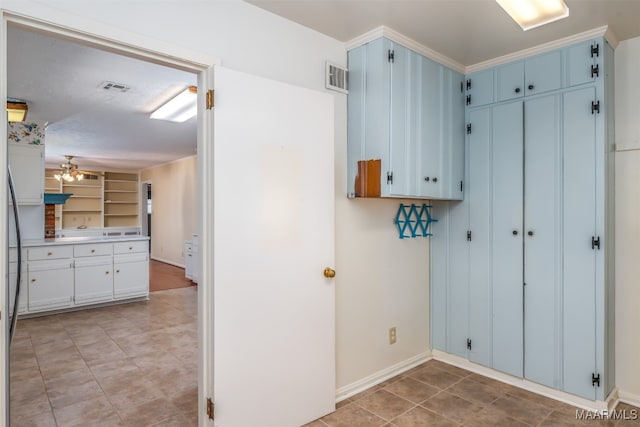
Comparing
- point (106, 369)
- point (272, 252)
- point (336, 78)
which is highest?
point (336, 78)

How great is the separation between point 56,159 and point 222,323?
8.19 m

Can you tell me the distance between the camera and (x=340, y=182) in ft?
8.48

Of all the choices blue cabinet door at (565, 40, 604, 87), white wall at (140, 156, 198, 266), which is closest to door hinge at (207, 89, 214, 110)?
blue cabinet door at (565, 40, 604, 87)

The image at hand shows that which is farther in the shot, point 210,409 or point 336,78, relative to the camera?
point 336,78

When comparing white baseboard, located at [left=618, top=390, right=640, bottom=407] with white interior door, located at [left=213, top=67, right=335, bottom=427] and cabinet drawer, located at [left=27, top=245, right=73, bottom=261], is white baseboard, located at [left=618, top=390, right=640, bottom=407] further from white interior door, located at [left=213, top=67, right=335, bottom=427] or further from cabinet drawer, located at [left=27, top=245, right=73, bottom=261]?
cabinet drawer, located at [left=27, top=245, right=73, bottom=261]

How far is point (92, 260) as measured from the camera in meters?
4.95

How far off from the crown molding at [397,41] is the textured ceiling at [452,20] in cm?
3

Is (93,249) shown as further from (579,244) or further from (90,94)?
(579,244)

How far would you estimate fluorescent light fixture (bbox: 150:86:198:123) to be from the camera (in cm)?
374

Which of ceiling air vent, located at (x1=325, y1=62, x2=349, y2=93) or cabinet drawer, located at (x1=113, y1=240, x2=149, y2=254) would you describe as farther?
cabinet drawer, located at (x1=113, y1=240, x2=149, y2=254)

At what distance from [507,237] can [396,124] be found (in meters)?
1.25

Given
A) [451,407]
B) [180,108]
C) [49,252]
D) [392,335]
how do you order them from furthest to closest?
[49,252]
[180,108]
[392,335]
[451,407]

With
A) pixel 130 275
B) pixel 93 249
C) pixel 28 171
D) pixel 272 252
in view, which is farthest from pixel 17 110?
pixel 272 252

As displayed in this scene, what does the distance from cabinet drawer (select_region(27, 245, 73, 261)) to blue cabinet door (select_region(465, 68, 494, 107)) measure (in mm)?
4947
